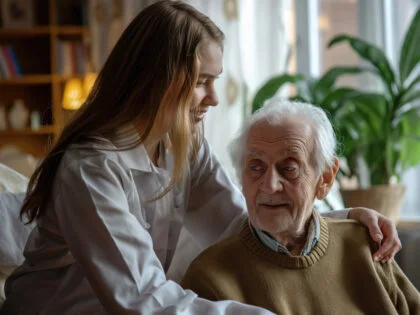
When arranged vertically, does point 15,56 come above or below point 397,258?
above

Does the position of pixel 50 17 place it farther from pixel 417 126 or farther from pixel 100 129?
pixel 100 129

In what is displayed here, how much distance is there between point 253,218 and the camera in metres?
1.68

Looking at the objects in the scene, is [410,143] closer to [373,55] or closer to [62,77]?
[373,55]

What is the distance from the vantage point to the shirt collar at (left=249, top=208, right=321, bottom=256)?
1695mm

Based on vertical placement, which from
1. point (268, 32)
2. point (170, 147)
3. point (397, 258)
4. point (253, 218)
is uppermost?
point (268, 32)

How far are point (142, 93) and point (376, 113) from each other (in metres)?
2.14

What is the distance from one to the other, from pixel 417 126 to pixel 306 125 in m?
2.00

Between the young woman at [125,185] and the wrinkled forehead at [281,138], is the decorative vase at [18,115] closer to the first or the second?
the young woman at [125,185]

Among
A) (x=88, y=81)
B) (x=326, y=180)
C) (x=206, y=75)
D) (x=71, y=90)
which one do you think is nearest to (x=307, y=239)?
(x=326, y=180)

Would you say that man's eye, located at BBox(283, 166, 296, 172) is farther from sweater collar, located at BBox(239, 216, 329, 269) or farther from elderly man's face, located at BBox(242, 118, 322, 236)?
sweater collar, located at BBox(239, 216, 329, 269)

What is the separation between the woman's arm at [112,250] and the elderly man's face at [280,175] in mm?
285

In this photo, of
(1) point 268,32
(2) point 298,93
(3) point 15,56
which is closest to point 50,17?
(3) point 15,56

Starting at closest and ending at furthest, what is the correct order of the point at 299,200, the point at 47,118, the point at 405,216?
the point at 299,200 < the point at 47,118 < the point at 405,216

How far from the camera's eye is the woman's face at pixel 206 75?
5.47 feet
